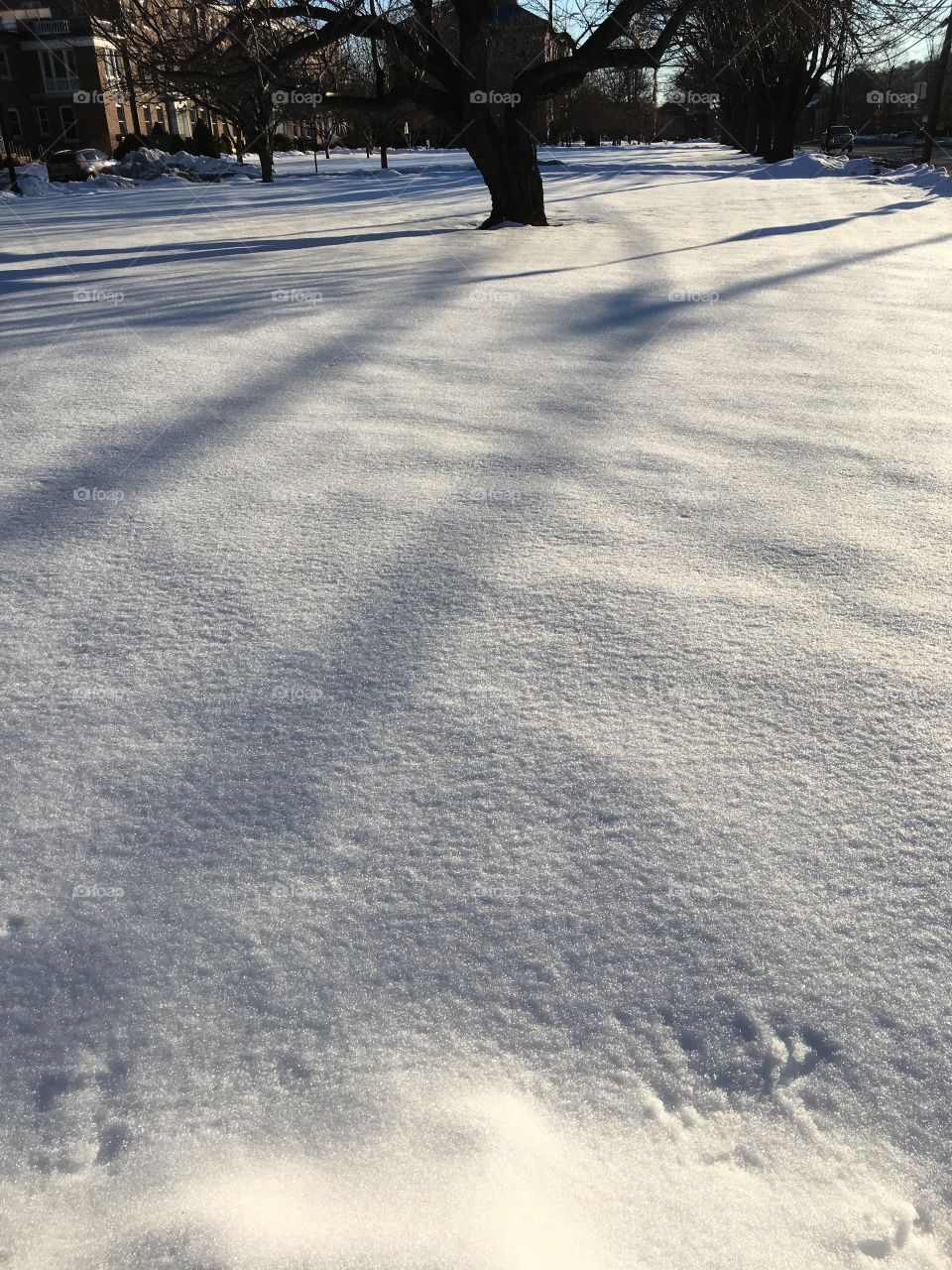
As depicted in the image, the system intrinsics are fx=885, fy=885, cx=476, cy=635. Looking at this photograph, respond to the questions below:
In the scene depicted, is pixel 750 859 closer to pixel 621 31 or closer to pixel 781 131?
pixel 621 31

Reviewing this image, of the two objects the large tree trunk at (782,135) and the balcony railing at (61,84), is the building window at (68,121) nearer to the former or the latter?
the balcony railing at (61,84)

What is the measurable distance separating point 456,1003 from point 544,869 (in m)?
0.27

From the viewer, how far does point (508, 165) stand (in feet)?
33.9

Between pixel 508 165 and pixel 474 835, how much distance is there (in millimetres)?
10627

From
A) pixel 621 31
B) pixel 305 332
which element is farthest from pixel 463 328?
pixel 621 31

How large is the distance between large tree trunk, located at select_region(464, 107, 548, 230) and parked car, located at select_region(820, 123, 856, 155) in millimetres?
28704

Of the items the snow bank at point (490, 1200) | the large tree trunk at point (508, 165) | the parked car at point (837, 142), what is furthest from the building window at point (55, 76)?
the snow bank at point (490, 1200)

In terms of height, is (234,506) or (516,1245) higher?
(234,506)

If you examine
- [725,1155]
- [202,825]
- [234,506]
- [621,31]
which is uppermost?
[621,31]

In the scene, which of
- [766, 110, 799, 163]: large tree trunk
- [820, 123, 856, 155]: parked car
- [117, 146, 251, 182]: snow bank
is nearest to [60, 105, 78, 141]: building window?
Answer: [117, 146, 251, 182]: snow bank

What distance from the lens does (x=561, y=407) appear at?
140 inches

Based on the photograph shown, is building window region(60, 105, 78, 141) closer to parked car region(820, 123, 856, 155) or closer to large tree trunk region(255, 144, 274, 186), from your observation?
large tree trunk region(255, 144, 274, 186)

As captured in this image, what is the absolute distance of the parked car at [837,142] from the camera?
1414 inches

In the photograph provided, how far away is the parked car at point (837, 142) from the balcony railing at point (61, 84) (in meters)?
30.3
